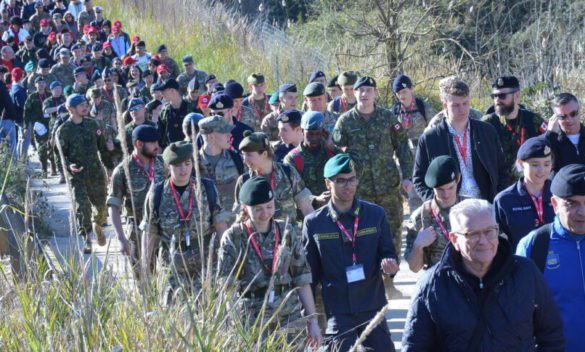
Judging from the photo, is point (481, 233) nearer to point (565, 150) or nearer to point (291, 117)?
point (565, 150)

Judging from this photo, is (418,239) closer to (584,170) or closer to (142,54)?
(584,170)

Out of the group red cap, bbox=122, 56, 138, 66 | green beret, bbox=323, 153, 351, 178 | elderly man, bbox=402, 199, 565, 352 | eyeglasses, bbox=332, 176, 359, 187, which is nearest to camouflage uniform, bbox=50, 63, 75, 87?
red cap, bbox=122, 56, 138, 66

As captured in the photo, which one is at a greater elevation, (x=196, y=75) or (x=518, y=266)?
(x=196, y=75)

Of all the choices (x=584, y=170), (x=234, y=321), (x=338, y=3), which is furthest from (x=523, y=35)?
(x=234, y=321)

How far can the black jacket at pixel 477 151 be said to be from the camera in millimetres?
8438

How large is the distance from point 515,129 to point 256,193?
151 inches

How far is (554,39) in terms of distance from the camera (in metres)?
17.5

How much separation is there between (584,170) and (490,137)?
2935mm

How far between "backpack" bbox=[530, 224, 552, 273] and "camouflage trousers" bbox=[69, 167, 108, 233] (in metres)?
8.60

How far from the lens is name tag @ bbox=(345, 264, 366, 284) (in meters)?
6.93

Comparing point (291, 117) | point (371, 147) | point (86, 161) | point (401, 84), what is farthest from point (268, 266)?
point (86, 161)

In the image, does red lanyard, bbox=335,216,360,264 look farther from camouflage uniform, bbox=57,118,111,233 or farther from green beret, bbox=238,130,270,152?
camouflage uniform, bbox=57,118,111,233

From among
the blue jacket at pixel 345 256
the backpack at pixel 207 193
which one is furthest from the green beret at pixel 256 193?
the backpack at pixel 207 193

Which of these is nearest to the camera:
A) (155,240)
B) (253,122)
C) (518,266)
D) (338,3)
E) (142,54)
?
(518,266)
